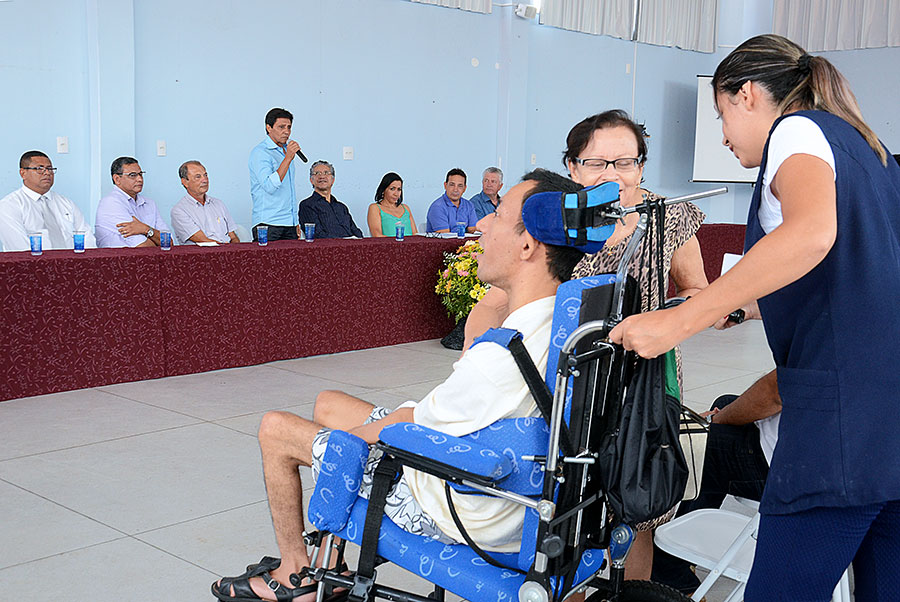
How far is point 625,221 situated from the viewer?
2287 millimetres

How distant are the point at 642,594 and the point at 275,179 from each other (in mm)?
5857

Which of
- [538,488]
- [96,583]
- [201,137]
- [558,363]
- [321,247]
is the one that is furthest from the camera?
[201,137]

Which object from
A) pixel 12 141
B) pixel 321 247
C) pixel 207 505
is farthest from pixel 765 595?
pixel 12 141

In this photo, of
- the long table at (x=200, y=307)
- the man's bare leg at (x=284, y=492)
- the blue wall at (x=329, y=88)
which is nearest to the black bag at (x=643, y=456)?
the man's bare leg at (x=284, y=492)

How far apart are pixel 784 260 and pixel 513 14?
9.05 meters

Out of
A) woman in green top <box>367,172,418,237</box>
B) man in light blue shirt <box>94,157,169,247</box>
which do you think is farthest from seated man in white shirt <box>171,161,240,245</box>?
woman in green top <box>367,172,418,237</box>

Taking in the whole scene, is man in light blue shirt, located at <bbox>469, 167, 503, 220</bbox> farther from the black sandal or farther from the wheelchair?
the wheelchair

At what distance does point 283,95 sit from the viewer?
27.1 feet

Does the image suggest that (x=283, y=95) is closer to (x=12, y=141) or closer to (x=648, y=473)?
(x=12, y=141)

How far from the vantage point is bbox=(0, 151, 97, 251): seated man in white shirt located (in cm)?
606

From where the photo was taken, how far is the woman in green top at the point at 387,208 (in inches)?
314

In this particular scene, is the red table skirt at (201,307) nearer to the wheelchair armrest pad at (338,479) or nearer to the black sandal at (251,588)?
the black sandal at (251,588)

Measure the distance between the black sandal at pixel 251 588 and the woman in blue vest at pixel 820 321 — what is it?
105 centimetres

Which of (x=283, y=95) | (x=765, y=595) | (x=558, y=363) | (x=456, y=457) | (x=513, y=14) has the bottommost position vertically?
(x=765, y=595)
